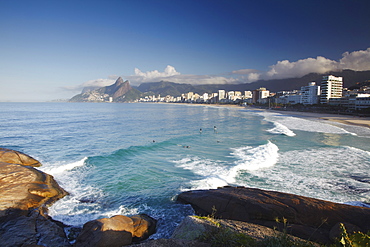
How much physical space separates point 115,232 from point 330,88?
133272 mm

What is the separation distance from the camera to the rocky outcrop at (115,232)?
6023mm

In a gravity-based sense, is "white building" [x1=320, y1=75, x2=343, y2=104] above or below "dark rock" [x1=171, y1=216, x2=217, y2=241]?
above

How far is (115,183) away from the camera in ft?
40.3

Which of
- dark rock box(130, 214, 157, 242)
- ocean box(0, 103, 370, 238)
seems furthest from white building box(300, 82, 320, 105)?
dark rock box(130, 214, 157, 242)

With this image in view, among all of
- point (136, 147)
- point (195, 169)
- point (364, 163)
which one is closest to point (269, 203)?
point (195, 169)

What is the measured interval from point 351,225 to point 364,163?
1273 cm

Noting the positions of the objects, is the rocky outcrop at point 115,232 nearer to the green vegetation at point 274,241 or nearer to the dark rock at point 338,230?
the green vegetation at point 274,241

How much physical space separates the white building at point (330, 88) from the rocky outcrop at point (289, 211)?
122012 millimetres

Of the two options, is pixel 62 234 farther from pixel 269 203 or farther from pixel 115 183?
pixel 269 203

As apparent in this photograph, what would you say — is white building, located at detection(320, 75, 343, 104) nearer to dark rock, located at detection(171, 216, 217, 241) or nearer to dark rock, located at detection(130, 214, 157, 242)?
dark rock, located at detection(130, 214, 157, 242)

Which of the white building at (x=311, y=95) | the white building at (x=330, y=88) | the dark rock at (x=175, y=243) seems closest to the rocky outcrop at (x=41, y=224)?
the dark rock at (x=175, y=243)

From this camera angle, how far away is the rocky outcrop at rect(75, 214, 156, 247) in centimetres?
602

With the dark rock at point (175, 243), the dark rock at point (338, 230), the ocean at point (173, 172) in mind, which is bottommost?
the ocean at point (173, 172)

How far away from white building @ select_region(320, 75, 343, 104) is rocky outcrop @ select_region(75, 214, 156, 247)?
12625 centimetres
